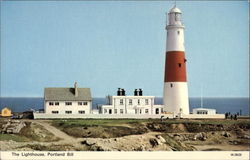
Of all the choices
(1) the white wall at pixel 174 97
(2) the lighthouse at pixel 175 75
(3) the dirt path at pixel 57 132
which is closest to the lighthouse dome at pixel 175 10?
(2) the lighthouse at pixel 175 75

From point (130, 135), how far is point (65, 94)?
263 centimetres

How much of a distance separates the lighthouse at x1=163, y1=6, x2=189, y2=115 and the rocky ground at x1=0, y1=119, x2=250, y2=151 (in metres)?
1.02

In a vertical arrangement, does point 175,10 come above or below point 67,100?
above

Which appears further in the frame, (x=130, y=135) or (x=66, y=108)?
(x=66, y=108)

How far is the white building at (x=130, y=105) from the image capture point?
16.1 metres

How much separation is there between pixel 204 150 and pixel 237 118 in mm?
3227

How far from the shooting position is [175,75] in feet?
54.0

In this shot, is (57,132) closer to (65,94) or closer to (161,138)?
(65,94)

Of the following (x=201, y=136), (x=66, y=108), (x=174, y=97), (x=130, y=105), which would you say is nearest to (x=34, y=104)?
(x=130, y=105)

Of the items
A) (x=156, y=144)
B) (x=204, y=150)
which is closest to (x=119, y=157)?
(x=156, y=144)

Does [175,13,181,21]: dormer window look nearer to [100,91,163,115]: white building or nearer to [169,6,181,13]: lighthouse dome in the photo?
[169,6,181,13]: lighthouse dome

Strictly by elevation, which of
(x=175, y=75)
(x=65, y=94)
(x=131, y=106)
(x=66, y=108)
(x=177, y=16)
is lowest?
(x=66, y=108)

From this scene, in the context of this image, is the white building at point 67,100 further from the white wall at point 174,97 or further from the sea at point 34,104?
the white wall at point 174,97

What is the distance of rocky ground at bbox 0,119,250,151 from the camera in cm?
1343
